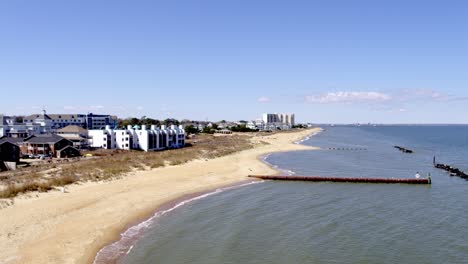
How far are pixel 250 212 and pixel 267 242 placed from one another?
958 centimetres

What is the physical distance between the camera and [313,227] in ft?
109

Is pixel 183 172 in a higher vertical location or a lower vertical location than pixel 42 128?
lower

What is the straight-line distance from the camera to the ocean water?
26.5 metres

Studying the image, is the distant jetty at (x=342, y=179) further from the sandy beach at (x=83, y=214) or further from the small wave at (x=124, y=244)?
the small wave at (x=124, y=244)

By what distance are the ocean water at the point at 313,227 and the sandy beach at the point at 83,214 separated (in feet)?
10.3

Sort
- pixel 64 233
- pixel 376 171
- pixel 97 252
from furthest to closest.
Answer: pixel 376 171 → pixel 64 233 → pixel 97 252

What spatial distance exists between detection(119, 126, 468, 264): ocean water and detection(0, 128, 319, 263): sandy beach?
3147 millimetres

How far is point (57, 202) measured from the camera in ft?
121

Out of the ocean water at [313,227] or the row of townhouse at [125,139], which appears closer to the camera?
the ocean water at [313,227]

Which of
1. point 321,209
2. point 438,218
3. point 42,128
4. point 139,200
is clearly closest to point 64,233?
point 139,200

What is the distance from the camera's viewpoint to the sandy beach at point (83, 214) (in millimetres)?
24688

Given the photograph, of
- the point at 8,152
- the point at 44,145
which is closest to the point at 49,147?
the point at 44,145

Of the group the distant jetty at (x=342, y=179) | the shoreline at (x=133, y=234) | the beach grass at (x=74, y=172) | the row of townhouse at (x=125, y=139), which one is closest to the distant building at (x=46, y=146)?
the beach grass at (x=74, y=172)

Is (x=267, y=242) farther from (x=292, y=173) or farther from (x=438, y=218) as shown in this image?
(x=292, y=173)
